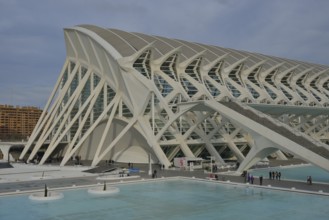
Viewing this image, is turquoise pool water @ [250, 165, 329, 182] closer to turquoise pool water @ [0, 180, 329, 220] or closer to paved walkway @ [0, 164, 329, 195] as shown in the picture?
paved walkway @ [0, 164, 329, 195]

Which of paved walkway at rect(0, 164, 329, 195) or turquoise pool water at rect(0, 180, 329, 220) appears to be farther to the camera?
paved walkway at rect(0, 164, 329, 195)

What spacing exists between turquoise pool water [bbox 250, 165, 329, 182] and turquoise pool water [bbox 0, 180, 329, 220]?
842cm

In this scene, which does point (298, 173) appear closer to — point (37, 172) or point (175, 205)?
point (175, 205)

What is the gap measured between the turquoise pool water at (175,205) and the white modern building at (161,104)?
28.4 ft

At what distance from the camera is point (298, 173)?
38.0 metres

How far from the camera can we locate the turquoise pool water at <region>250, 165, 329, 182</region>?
33588 millimetres

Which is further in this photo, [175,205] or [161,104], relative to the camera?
[161,104]

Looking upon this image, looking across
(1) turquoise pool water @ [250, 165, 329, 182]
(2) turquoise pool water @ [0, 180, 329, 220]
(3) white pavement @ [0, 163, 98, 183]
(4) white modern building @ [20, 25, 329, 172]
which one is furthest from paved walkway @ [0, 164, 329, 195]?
(1) turquoise pool water @ [250, 165, 329, 182]

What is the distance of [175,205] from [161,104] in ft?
70.8

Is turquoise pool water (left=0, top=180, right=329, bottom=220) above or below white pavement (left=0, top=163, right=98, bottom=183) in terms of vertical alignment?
below

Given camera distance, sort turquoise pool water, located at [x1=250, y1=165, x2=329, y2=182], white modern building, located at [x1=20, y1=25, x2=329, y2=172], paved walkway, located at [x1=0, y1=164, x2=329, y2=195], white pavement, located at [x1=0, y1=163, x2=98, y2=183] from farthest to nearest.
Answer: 1. white modern building, located at [x1=20, y1=25, x2=329, y2=172]
2. white pavement, located at [x1=0, y1=163, x2=98, y2=183]
3. turquoise pool water, located at [x1=250, y1=165, x2=329, y2=182]
4. paved walkway, located at [x1=0, y1=164, x2=329, y2=195]

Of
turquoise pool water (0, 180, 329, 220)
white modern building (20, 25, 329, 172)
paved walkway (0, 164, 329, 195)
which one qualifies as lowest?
turquoise pool water (0, 180, 329, 220)

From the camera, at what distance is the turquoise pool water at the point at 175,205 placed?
19359 millimetres

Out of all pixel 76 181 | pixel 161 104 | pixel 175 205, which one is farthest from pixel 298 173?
pixel 76 181
